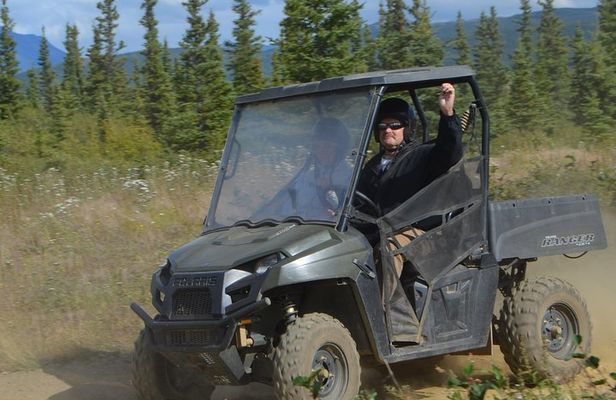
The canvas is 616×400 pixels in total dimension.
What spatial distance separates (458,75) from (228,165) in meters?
1.81

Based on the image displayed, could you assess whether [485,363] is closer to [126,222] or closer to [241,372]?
[241,372]

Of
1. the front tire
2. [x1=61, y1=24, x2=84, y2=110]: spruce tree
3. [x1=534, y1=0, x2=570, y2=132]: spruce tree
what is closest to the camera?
the front tire

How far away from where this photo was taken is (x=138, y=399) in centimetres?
626

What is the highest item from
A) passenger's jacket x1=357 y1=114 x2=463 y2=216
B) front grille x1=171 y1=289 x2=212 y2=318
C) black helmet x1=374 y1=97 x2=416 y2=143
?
black helmet x1=374 y1=97 x2=416 y2=143

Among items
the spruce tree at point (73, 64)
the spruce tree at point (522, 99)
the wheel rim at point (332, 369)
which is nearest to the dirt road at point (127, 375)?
the wheel rim at point (332, 369)

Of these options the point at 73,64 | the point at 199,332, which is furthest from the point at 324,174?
the point at 73,64

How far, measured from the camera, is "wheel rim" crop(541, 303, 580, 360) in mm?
7141

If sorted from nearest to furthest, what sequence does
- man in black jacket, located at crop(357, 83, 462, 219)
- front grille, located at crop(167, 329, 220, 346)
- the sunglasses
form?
front grille, located at crop(167, 329, 220, 346)
man in black jacket, located at crop(357, 83, 462, 219)
the sunglasses

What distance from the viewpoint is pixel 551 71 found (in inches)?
1983

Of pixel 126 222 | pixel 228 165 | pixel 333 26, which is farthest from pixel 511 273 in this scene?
pixel 333 26

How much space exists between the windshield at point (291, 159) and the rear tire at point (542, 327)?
1.89m

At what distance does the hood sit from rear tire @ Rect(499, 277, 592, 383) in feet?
6.31

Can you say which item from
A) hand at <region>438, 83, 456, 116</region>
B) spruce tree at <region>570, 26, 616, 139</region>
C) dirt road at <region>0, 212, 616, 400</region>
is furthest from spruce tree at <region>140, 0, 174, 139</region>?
hand at <region>438, 83, 456, 116</region>

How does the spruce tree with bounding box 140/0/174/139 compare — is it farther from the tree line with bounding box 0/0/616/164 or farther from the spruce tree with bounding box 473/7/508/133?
the spruce tree with bounding box 473/7/508/133
